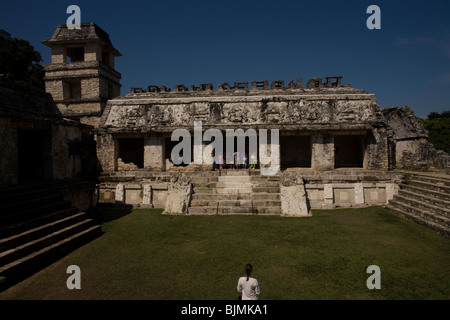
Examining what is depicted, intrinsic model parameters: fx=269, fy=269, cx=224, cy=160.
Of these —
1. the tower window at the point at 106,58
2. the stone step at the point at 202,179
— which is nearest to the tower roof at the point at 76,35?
the tower window at the point at 106,58

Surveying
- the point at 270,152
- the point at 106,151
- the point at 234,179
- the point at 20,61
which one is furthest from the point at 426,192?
the point at 20,61

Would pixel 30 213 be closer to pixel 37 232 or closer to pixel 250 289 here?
pixel 37 232

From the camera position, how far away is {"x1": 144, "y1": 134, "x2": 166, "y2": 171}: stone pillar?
563 inches

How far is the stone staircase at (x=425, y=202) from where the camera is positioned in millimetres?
7949

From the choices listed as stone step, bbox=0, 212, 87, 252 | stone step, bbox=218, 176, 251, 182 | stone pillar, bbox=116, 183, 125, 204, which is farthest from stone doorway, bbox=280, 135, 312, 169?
stone step, bbox=0, 212, 87, 252

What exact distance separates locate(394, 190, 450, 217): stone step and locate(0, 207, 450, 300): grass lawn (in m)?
0.81

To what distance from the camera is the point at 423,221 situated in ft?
27.2

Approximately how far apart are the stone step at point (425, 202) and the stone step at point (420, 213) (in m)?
0.14

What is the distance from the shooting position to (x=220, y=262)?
6109mm

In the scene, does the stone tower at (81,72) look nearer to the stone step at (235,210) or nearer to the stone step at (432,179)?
the stone step at (235,210)

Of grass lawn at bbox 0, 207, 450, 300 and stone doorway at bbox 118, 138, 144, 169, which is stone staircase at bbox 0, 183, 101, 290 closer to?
grass lawn at bbox 0, 207, 450, 300
